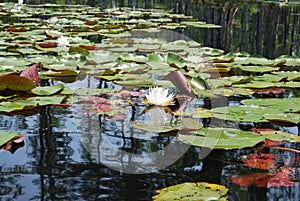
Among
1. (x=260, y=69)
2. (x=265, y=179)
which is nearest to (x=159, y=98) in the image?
(x=265, y=179)

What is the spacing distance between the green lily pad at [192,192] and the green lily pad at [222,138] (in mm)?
279

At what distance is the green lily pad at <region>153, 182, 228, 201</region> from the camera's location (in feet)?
3.42

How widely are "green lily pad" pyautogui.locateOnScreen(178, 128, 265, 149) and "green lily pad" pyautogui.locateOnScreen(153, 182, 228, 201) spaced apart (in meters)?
0.28

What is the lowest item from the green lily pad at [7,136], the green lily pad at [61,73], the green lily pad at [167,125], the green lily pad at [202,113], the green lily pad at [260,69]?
the green lily pad at [167,125]

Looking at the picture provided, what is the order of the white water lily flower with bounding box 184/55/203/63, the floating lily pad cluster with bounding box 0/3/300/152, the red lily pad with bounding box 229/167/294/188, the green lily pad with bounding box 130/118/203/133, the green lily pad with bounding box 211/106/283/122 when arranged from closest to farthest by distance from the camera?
the red lily pad with bounding box 229/167/294/188 → the green lily pad with bounding box 130/118/203/133 → the green lily pad with bounding box 211/106/283/122 → the floating lily pad cluster with bounding box 0/3/300/152 → the white water lily flower with bounding box 184/55/203/63

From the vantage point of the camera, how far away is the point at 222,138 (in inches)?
57.7

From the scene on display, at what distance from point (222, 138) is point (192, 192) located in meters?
0.43

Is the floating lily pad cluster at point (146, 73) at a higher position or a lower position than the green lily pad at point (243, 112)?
higher

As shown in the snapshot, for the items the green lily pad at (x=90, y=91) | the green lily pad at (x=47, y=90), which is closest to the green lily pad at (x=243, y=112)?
the green lily pad at (x=90, y=91)

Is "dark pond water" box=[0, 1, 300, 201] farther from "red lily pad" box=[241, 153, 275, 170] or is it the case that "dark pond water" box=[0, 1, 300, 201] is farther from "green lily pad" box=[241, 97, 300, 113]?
"green lily pad" box=[241, 97, 300, 113]

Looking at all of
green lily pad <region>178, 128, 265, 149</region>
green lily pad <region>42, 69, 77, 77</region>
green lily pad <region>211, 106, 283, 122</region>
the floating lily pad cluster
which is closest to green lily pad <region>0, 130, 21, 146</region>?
the floating lily pad cluster

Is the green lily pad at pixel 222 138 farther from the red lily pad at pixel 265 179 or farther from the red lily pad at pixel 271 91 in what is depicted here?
the red lily pad at pixel 271 91

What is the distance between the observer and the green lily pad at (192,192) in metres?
1.04

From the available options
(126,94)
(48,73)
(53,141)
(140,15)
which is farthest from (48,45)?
(140,15)
